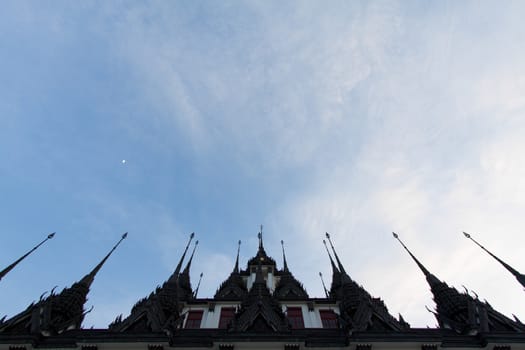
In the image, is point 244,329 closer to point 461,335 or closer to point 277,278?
point 461,335

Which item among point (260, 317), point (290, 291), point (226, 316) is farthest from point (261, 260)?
point (260, 317)

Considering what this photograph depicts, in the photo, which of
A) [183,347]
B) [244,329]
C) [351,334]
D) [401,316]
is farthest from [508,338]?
[183,347]

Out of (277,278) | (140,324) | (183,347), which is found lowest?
(183,347)

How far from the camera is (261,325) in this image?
57.6 ft

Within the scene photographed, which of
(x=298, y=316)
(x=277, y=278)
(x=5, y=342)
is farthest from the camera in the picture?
(x=277, y=278)

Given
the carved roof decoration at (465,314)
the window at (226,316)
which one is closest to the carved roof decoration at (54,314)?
the window at (226,316)

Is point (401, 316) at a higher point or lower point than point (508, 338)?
higher

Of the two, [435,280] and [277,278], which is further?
[277,278]

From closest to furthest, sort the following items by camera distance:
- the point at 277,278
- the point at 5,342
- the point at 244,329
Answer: the point at 5,342
the point at 244,329
the point at 277,278

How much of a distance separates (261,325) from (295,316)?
4.58 m

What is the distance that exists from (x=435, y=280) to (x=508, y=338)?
6.87 meters

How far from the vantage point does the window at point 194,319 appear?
820 inches

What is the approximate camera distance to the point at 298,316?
21.1 m

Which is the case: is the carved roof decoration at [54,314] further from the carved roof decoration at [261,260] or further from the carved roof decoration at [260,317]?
the carved roof decoration at [261,260]
